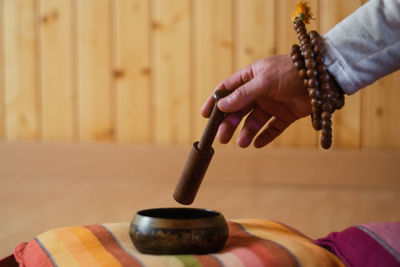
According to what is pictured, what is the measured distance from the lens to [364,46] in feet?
3.26

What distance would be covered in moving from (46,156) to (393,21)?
143 cm

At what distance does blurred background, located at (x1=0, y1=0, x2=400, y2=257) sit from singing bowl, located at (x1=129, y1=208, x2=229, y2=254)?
97 cm

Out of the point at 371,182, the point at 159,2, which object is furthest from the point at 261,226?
the point at 159,2

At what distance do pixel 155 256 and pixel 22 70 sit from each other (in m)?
1.38

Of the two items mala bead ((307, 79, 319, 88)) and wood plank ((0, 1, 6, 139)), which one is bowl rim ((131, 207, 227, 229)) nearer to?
mala bead ((307, 79, 319, 88))

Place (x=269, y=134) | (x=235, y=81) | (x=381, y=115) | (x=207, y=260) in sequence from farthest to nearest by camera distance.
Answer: (x=381, y=115)
(x=269, y=134)
(x=235, y=81)
(x=207, y=260)

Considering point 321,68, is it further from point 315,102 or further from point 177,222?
point 177,222

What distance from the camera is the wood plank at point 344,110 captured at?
186 centimetres

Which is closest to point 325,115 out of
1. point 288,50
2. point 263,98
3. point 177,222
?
point 263,98

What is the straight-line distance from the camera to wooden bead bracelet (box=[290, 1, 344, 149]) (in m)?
0.98

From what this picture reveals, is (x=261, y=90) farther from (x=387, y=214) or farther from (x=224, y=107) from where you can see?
(x=387, y=214)

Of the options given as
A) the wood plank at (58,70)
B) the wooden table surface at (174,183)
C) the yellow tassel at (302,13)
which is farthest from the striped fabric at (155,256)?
the wood plank at (58,70)

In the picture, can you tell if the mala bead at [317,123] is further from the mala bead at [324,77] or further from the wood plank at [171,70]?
the wood plank at [171,70]

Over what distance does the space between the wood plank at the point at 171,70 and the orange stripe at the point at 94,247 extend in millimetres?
934
